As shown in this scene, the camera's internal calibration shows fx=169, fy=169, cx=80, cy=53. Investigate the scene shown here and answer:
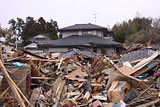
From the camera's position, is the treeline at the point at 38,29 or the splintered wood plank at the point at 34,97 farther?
the treeline at the point at 38,29

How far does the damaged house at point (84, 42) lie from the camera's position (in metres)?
18.4

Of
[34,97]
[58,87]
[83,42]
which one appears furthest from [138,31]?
[34,97]

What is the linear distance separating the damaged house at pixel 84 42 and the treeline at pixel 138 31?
11.0 m

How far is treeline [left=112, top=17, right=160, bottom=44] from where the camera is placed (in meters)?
28.8

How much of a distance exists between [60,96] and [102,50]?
1371 centimetres

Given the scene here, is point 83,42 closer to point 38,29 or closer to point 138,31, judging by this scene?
point 138,31

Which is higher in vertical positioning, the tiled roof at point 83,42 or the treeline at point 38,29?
the treeline at point 38,29

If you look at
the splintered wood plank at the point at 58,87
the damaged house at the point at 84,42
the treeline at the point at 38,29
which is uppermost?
the treeline at the point at 38,29

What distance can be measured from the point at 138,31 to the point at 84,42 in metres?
20.7

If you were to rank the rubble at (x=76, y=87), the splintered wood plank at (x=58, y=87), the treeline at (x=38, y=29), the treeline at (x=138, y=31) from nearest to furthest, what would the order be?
1. the rubble at (x=76, y=87)
2. the splintered wood plank at (x=58, y=87)
3. the treeline at (x=138, y=31)
4. the treeline at (x=38, y=29)

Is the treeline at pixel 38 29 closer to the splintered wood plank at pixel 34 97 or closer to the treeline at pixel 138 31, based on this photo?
the treeline at pixel 138 31

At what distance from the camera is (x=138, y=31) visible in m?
35.6

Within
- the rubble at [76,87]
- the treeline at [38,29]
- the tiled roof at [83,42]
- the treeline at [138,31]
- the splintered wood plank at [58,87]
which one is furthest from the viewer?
the treeline at [38,29]

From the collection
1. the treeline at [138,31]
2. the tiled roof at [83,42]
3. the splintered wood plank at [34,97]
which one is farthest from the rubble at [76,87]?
the treeline at [138,31]
